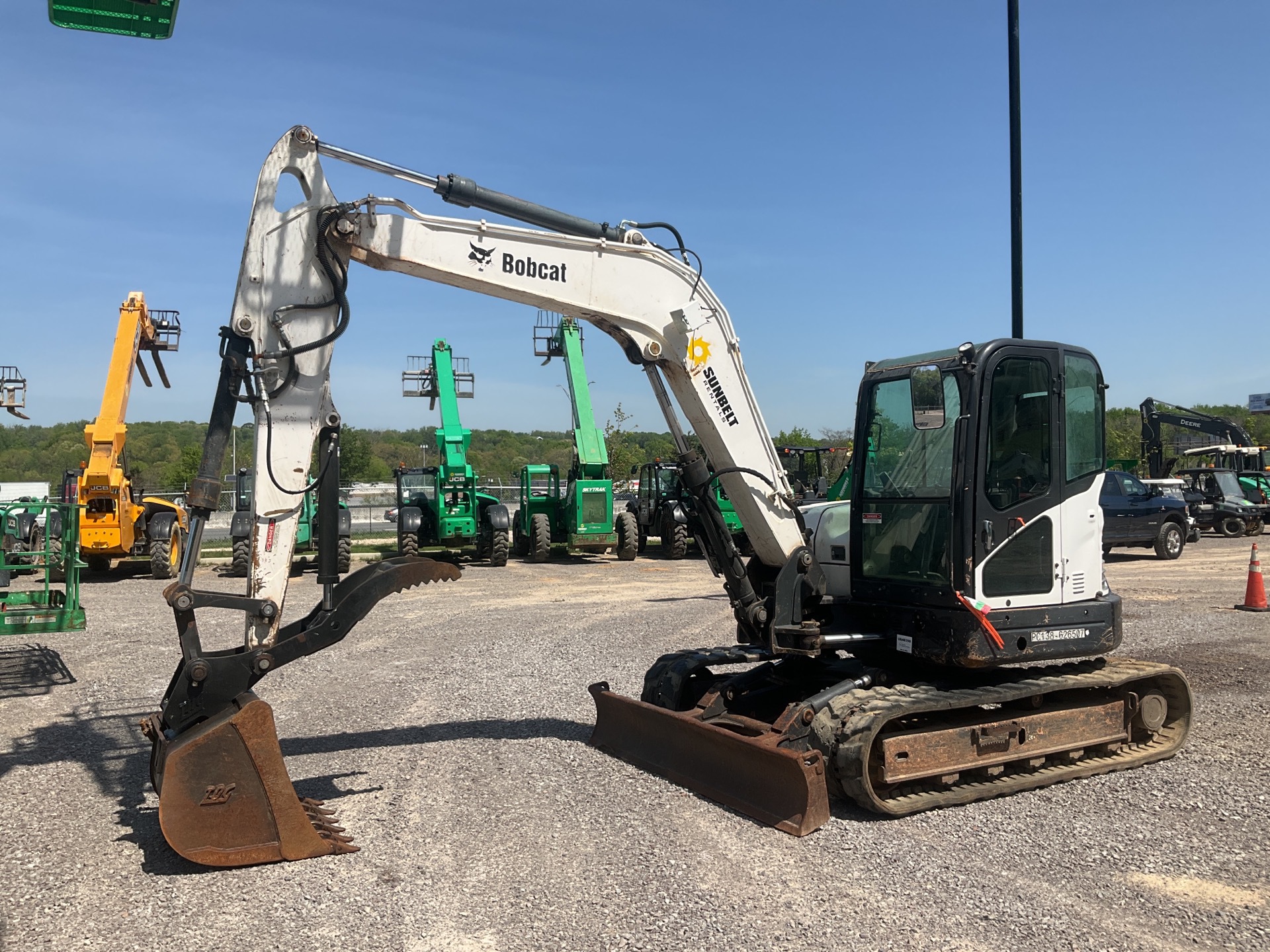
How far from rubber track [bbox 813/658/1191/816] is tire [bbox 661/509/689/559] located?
54.0 feet

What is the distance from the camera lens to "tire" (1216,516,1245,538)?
94.3 feet

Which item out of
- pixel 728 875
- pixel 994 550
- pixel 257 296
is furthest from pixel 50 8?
pixel 994 550

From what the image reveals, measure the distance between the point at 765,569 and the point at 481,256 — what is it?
293 cm

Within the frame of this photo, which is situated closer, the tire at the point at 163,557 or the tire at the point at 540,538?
the tire at the point at 163,557

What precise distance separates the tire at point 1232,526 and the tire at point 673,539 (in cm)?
1604

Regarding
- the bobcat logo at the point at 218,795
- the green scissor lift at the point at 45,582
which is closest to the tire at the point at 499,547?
the green scissor lift at the point at 45,582

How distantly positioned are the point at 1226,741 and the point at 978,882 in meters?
3.75

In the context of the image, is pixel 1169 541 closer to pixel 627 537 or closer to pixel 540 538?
pixel 627 537

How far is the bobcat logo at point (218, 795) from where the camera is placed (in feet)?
16.8

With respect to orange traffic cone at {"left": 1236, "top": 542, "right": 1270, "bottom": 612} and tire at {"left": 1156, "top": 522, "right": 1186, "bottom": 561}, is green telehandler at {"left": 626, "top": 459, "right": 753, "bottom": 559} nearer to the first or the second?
tire at {"left": 1156, "top": 522, "right": 1186, "bottom": 561}

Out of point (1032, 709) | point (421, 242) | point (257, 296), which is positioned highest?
point (421, 242)

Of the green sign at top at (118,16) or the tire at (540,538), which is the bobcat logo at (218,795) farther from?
the tire at (540,538)

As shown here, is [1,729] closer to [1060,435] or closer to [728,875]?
[728,875]

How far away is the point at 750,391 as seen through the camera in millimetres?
6992
